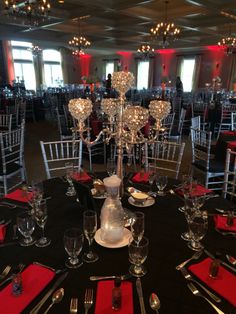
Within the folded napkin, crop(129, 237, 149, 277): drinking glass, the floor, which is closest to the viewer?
crop(129, 237, 149, 277): drinking glass

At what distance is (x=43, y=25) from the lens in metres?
7.59

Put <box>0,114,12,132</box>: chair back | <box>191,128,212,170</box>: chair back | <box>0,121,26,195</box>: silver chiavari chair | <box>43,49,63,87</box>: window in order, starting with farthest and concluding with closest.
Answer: <box>43,49,63,87</box>: window → <box>0,114,12,132</box>: chair back → <box>191,128,212,170</box>: chair back → <box>0,121,26,195</box>: silver chiavari chair

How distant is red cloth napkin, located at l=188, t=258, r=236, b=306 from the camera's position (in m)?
0.98

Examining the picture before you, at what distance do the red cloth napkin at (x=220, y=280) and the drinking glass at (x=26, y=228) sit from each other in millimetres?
740

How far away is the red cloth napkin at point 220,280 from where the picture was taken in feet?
3.21

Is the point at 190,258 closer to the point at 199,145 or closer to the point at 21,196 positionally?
the point at 21,196

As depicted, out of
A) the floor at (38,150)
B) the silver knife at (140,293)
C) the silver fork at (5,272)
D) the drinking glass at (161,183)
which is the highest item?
the drinking glass at (161,183)

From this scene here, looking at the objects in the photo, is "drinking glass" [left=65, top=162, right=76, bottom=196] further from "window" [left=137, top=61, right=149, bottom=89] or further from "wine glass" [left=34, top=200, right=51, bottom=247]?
"window" [left=137, top=61, right=149, bottom=89]

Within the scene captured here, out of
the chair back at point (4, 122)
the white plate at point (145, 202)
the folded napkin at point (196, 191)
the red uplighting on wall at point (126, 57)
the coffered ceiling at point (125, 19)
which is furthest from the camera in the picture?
the red uplighting on wall at point (126, 57)

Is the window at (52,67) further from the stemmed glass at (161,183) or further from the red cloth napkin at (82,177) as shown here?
the stemmed glass at (161,183)

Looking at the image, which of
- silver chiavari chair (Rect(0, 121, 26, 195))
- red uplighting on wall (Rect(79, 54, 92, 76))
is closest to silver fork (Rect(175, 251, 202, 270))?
silver chiavari chair (Rect(0, 121, 26, 195))

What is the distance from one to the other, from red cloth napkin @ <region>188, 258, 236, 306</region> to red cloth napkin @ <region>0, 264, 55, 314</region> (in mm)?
589

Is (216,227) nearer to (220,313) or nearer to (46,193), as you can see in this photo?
(220,313)

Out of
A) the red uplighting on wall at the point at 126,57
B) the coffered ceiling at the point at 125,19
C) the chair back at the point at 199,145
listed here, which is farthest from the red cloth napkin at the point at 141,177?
the red uplighting on wall at the point at 126,57
